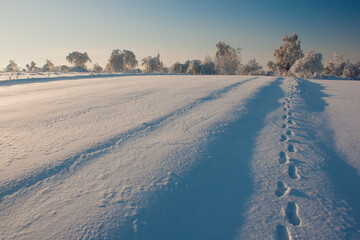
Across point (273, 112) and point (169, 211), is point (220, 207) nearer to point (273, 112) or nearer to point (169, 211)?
point (169, 211)

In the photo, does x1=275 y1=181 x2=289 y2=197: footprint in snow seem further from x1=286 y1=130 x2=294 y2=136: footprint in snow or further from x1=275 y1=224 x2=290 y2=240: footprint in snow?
x1=286 y1=130 x2=294 y2=136: footprint in snow

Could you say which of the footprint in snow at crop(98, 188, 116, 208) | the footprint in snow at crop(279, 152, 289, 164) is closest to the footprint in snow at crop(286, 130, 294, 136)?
the footprint in snow at crop(279, 152, 289, 164)

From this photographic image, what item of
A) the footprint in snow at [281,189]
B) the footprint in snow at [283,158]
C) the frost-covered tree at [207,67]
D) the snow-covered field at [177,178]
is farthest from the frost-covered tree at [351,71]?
the footprint in snow at [281,189]

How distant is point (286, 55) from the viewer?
34438 millimetres

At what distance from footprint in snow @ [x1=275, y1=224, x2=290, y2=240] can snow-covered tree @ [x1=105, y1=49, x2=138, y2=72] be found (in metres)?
42.0

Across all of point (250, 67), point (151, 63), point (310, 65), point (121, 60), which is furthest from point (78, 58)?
point (310, 65)

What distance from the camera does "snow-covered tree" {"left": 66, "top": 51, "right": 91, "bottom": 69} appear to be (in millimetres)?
36188

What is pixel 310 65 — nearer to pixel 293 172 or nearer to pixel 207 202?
pixel 293 172

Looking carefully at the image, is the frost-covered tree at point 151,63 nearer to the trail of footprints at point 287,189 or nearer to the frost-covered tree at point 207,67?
the frost-covered tree at point 207,67

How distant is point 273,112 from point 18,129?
5366 mm

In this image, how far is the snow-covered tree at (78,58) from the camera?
36188 mm

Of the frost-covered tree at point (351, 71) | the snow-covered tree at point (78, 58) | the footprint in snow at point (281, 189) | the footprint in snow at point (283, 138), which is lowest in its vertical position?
the footprint in snow at point (281, 189)

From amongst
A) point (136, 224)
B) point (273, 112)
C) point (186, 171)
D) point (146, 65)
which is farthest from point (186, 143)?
point (146, 65)

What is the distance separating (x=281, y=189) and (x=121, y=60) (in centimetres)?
4195
